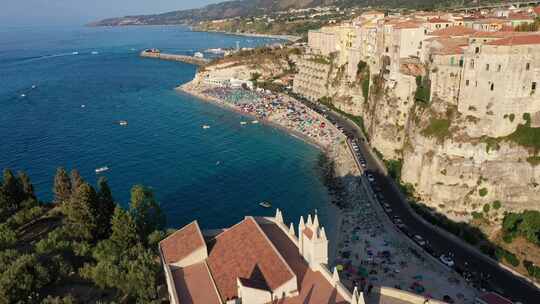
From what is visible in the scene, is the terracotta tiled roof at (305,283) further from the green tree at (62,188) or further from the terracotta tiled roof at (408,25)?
the terracotta tiled roof at (408,25)

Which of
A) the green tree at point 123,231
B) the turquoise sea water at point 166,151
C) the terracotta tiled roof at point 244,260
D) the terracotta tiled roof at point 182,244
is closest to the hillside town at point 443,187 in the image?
the terracotta tiled roof at point 244,260

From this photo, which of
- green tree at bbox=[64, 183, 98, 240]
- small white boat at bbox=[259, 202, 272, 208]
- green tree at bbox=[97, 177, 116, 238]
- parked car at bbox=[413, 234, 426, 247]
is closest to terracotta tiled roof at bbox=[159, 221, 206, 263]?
green tree at bbox=[64, 183, 98, 240]

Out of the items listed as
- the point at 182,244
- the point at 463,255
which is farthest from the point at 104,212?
the point at 463,255

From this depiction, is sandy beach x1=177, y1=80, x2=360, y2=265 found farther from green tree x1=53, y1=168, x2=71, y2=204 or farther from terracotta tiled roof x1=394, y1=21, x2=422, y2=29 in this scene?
green tree x1=53, y1=168, x2=71, y2=204

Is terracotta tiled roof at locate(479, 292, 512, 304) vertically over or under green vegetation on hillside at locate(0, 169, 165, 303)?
under

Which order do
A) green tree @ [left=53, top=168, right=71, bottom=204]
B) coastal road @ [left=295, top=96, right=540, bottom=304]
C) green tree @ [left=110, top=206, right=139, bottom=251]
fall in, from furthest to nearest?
green tree @ [left=53, top=168, right=71, bottom=204] → coastal road @ [left=295, top=96, right=540, bottom=304] → green tree @ [left=110, top=206, right=139, bottom=251]

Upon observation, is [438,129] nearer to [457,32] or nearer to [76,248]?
[457,32]

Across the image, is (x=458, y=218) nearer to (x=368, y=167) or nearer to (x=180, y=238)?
(x=368, y=167)
